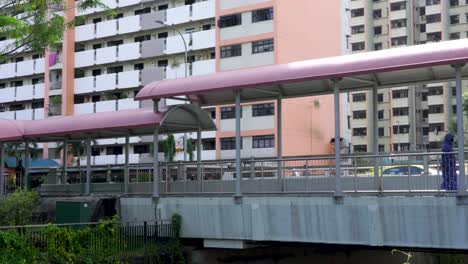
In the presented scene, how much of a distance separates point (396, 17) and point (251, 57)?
43200 mm

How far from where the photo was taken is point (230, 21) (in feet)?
170

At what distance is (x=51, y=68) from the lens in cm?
6278

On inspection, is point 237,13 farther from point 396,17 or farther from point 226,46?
point 396,17

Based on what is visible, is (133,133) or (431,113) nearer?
(133,133)

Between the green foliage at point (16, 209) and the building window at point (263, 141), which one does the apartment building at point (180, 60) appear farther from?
the green foliage at point (16, 209)

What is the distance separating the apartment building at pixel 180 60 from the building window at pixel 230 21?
0.27ft

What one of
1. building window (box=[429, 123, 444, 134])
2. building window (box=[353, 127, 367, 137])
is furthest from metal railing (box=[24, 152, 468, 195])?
building window (box=[429, 123, 444, 134])

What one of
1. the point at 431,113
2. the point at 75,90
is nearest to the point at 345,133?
the point at 75,90

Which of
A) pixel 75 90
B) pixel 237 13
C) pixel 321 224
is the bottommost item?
pixel 321 224

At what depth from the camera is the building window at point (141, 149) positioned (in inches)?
2247

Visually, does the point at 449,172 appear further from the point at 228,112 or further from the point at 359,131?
the point at 359,131

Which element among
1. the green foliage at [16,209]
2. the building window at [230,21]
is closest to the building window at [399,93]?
the building window at [230,21]

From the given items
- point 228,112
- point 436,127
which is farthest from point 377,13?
point 228,112

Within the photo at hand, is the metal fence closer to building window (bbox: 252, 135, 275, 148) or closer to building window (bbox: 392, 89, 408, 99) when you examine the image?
building window (bbox: 252, 135, 275, 148)
